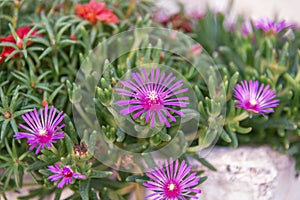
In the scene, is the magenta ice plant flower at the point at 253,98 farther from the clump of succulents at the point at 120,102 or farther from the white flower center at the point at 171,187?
the white flower center at the point at 171,187

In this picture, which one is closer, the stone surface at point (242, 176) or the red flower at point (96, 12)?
the stone surface at point (242, 176)

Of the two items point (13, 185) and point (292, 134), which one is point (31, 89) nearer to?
point (13, 185)

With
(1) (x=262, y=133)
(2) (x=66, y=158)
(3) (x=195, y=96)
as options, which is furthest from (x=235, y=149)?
(2) (x=66, y=158)

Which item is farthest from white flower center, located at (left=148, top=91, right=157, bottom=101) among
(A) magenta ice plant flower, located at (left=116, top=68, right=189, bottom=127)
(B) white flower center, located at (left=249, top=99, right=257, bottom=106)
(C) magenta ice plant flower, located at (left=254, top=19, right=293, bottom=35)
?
(C) magenta ice plant flower, located at (left=254, top=19, right=293, bottom=35)

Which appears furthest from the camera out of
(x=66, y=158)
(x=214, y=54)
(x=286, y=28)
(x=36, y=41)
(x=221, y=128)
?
(x=214, y=54)

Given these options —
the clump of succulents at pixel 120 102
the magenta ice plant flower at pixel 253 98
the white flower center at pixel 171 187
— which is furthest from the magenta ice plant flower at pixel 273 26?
the white flower center at pixel 171 187

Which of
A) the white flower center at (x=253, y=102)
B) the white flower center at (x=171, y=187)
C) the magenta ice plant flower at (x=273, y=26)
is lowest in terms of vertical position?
the white flower center at (x=171, y=187)
